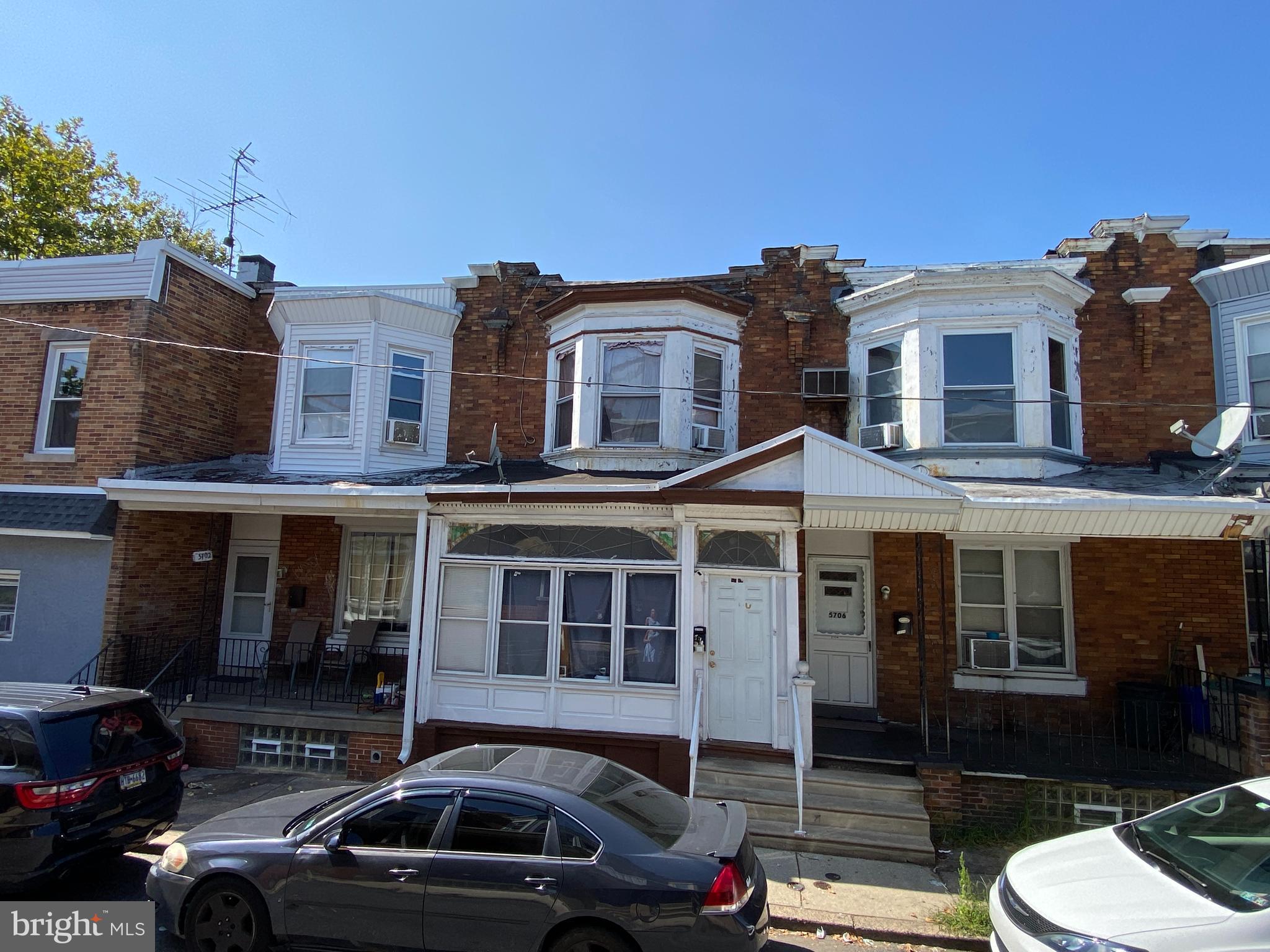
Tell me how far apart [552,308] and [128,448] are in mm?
6545

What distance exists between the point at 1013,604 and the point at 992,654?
0.76m

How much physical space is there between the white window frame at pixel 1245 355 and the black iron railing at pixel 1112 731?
3545mm

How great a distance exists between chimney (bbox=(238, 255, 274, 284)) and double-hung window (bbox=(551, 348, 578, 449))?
245 inches

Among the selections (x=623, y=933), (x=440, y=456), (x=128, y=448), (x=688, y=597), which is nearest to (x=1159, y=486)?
(x=688, y=597)

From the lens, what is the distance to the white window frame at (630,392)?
33.2 ft

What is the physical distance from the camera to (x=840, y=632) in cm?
987

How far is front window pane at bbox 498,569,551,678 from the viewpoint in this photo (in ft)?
28.7

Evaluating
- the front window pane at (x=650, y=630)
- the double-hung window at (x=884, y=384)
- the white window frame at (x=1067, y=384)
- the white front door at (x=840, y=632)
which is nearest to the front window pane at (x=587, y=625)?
the front window pane at (x=650, y=630)

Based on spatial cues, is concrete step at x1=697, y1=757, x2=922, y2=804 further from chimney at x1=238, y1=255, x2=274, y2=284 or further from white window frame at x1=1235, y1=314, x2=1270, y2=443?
chimney at x1=238, y1=255, x2=274, y2=284

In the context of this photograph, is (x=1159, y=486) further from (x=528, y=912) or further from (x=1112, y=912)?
(x=528, y=912)

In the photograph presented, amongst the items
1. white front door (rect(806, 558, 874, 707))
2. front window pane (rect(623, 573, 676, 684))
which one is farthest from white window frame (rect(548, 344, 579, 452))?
white front door (rect(806, 558, 874, 707))

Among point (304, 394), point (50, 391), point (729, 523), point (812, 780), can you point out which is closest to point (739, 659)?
point (812, 780)

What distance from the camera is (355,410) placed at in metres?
10.8

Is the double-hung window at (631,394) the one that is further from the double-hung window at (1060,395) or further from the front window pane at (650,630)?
the double-hung window at (1060,395)
